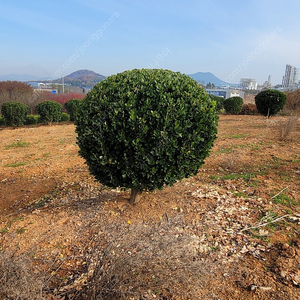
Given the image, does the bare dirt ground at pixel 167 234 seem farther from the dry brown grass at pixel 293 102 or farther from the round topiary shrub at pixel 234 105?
the dry brown grass at pixel 293 102

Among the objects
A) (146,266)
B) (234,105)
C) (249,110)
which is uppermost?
(234,105)

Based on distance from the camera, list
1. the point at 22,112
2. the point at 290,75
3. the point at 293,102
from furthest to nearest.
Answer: the point at 290,75 < the point at 293,102 < the point at 22,112

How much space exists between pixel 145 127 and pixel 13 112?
14311 mm

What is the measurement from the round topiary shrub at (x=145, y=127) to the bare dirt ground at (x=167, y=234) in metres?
0.69

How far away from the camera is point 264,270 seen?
2387mm

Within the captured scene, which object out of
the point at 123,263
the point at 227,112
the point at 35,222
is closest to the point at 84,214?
the point at 35,222

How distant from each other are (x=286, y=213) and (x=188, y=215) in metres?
1.43

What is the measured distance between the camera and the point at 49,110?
14758mm

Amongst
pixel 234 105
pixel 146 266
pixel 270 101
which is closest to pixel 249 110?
pixel 234 105

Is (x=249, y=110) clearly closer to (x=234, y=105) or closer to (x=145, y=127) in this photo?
(x=234, y=105)

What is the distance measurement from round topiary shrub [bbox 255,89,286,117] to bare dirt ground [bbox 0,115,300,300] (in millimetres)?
10005

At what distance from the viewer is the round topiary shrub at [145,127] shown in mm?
2637

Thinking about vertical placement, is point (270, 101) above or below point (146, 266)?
above

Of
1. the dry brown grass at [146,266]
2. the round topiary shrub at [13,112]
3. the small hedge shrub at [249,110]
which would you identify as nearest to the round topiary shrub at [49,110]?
the round topiary shrub at [13,112]
